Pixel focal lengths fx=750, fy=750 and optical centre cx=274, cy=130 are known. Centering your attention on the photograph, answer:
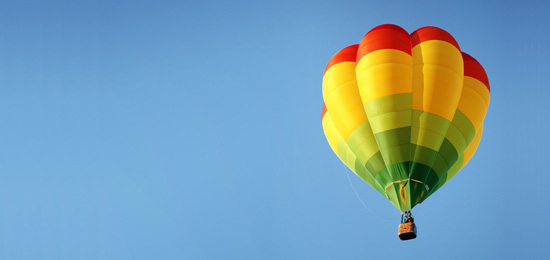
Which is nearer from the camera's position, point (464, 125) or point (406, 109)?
point (406, 109)

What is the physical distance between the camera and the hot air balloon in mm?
20359

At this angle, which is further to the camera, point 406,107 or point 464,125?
point 464,125

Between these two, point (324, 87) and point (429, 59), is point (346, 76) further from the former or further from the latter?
point (429, 59)

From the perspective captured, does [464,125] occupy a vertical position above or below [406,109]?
below

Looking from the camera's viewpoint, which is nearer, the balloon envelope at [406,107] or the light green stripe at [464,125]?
the balloon envelope at [406,107]

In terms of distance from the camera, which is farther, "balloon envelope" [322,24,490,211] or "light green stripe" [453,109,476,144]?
"light green stripe" [453,109,476,144]

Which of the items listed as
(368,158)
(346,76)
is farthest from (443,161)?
(346,76)

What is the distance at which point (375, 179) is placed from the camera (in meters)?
21.3

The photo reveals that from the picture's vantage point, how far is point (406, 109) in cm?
2044

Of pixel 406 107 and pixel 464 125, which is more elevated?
pixel 406 107

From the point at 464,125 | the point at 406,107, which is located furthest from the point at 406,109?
the point at 464,125

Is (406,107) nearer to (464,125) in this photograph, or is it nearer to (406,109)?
(406,109)

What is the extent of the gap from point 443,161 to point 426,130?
106cm

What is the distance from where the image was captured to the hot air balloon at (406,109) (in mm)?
20359
